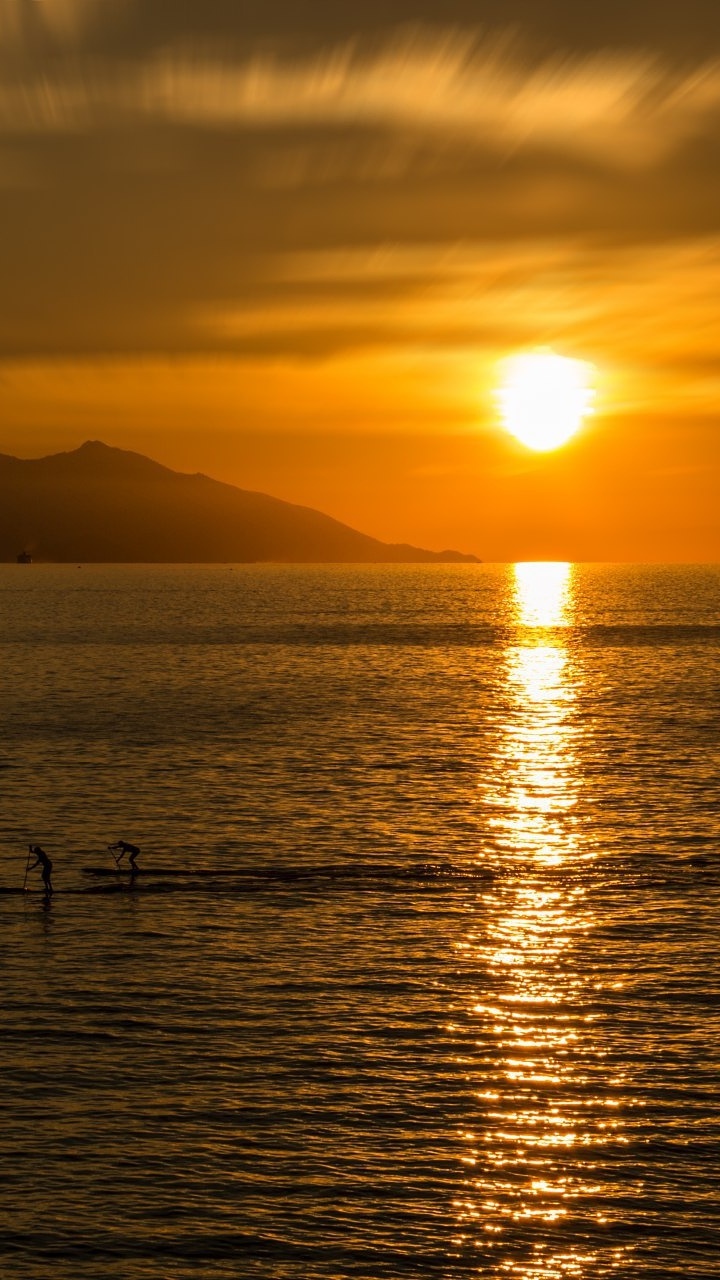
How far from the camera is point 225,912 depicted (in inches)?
2378

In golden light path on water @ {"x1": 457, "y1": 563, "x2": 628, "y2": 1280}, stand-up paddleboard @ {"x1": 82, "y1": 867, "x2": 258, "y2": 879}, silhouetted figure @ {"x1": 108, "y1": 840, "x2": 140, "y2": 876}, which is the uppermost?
silhouetted figure @ {"x1": 108, "y1": 840, "x2": 140, "y2": 876}

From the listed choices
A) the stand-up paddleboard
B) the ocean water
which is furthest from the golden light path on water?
the stand-up paddleboard

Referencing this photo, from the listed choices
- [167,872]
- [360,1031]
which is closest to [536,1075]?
[360,1031]

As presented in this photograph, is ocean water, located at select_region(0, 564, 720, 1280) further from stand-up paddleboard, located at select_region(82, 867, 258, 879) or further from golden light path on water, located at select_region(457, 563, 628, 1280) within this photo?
stand-up paddleboard, located at select_region(82, 867, 258, 879)

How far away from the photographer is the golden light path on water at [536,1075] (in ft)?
107

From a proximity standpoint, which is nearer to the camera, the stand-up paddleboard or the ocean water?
the ocean water

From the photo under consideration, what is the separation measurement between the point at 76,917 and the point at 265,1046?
18.4 metres

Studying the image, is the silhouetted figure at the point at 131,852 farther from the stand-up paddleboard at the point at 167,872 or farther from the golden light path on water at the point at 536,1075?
the golden light path on water at the point at 536,1075

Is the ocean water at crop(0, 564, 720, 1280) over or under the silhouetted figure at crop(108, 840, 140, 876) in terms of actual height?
under

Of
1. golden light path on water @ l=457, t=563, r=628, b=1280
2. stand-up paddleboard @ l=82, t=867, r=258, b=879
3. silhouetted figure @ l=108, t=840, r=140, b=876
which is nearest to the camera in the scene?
golden light path on water @ l=457, t=563, r=628, b=1280

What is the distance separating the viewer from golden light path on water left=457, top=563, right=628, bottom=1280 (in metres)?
32.7

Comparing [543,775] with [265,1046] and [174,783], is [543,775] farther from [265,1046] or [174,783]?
[265,1046]

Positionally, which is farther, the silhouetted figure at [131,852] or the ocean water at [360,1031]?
the silhouetted figure at [131,852]

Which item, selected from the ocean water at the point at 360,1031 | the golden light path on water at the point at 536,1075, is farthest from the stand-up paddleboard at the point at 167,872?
the golden light path on water at the point at 536,1075
